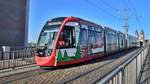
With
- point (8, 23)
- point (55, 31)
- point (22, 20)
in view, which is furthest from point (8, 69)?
point (22, 20)

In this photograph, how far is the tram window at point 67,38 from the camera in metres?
16.0

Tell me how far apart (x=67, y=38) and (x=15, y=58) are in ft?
14.4

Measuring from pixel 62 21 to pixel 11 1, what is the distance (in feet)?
46.2

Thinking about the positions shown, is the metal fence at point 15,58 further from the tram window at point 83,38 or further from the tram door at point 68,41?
the tram window at point 83,38

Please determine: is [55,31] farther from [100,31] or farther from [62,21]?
[100,31]

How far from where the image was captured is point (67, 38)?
16.4m

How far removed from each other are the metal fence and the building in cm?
693

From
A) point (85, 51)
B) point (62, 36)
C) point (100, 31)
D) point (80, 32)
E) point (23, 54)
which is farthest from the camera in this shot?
point (100, 31)

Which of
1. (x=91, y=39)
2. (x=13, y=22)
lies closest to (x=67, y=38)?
(x=91, y=39)

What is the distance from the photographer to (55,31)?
16.1m

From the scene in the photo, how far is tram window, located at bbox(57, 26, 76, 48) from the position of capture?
1603cm

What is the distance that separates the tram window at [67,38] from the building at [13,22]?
1223 cm

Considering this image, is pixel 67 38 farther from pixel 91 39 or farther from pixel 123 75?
pixel 123 75

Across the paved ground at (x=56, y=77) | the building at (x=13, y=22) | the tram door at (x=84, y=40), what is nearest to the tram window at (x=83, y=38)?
the tram door at (x=84, y=40)
